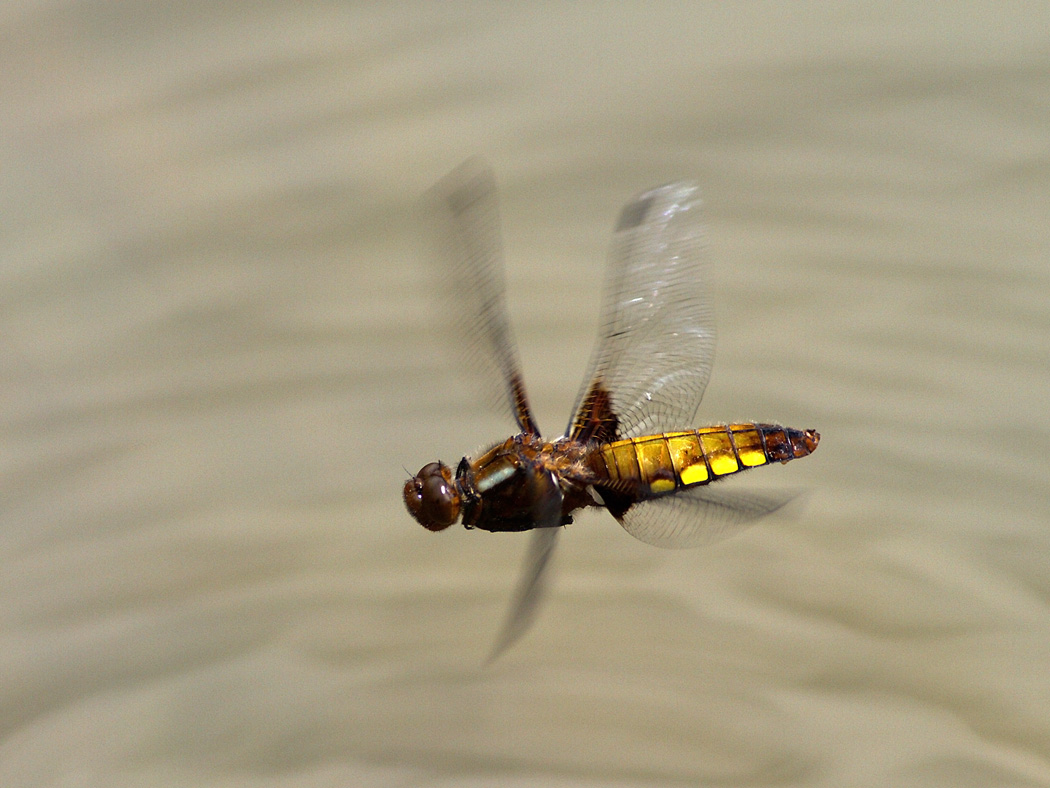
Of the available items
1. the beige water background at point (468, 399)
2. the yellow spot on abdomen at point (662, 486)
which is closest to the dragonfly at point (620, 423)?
the yellow spot on abdomen at point (662, 486)

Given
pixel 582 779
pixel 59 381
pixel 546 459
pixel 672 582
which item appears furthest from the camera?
pixel 59 381

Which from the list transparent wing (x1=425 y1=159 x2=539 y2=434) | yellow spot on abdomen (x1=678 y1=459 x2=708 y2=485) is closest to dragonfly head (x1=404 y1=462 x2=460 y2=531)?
transparent wing (x1=425 y1=159 x2=539 y2=434)

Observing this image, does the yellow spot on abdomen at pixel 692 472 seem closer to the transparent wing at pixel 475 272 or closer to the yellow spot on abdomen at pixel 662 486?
the yellow spot on abdomen at pixel 662 486

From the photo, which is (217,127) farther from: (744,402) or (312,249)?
(744,402)

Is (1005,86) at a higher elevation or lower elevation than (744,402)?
higher

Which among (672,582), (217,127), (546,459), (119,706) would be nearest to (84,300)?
(217,127)

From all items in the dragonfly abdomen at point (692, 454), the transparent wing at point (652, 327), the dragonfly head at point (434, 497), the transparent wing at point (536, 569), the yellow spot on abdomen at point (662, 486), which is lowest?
the transparent wing at point (536, 569)

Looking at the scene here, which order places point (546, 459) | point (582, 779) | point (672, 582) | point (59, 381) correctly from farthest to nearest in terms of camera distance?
1. point (59, 381)
2. point (672, 582)
3. point (582, 779)
4. point (546, 459)

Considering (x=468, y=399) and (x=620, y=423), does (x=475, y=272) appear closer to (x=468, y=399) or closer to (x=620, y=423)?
(x=620, y=423)
